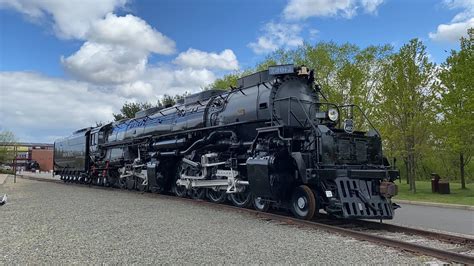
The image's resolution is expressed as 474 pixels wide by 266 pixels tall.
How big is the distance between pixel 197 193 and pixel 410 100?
12.8 m

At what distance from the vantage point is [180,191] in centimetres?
1666

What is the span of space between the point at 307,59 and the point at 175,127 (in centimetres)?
1631

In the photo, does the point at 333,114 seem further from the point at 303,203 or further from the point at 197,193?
the point at 197,193

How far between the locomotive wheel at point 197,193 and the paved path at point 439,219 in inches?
250

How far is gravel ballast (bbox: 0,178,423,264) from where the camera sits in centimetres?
654

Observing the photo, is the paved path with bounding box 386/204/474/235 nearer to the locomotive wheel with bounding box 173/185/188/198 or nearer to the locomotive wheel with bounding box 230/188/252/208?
the locomotive wheel with bounding box 230/188/252/208

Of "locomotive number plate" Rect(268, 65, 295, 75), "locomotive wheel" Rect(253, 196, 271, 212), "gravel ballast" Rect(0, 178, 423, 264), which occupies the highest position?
"locomotive number plate" Rect(268, 65, 295, 75)

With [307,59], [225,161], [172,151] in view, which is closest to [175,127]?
[172,151]

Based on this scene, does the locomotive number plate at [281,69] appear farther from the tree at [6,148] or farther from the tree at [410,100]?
the tree at [6,148]

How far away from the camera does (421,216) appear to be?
12.4m

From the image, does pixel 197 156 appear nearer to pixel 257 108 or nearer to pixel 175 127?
pixel 175 127

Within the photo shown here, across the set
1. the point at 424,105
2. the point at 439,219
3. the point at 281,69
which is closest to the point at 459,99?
the point at 424,105

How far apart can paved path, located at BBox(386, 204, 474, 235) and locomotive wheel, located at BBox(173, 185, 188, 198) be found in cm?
767

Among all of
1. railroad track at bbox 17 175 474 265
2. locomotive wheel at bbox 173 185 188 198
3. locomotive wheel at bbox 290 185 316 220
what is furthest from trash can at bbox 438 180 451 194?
locomotive wheel at bbox 290 185 316 220
